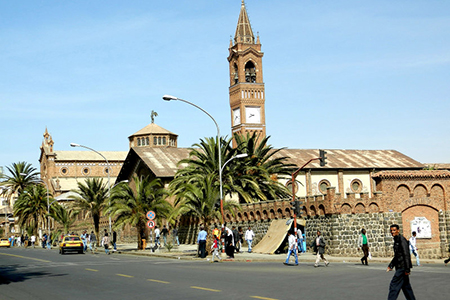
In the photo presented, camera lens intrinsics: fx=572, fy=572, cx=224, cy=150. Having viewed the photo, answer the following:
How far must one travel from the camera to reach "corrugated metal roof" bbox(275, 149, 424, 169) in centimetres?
6575

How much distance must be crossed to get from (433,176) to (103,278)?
27.4 m

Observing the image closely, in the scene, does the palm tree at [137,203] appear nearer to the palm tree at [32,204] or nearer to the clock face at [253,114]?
the clock face at [253,114]

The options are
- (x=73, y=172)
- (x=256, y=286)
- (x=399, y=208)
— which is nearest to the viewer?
Result: (x=256, y=286)

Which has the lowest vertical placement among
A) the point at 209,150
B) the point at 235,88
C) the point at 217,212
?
the point at 217,212

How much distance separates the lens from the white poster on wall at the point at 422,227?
37.6m

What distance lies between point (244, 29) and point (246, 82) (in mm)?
6830

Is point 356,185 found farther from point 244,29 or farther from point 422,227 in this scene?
point 422,227

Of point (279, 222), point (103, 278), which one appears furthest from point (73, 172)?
point (103, 278)

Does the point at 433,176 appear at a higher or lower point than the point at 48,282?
higher

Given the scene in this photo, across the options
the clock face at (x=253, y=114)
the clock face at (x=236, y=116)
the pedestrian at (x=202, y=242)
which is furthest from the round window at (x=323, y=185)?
the pedestrian at (x=202, y=242)

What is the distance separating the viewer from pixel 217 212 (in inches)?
1334

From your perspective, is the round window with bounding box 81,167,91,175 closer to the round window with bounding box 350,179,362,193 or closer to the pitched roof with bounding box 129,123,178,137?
the pitched roof with bounding box 129,123,178,137

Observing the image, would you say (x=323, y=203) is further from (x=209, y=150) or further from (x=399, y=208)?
(x=209, y=150)

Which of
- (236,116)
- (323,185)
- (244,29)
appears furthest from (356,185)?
(244,29)
